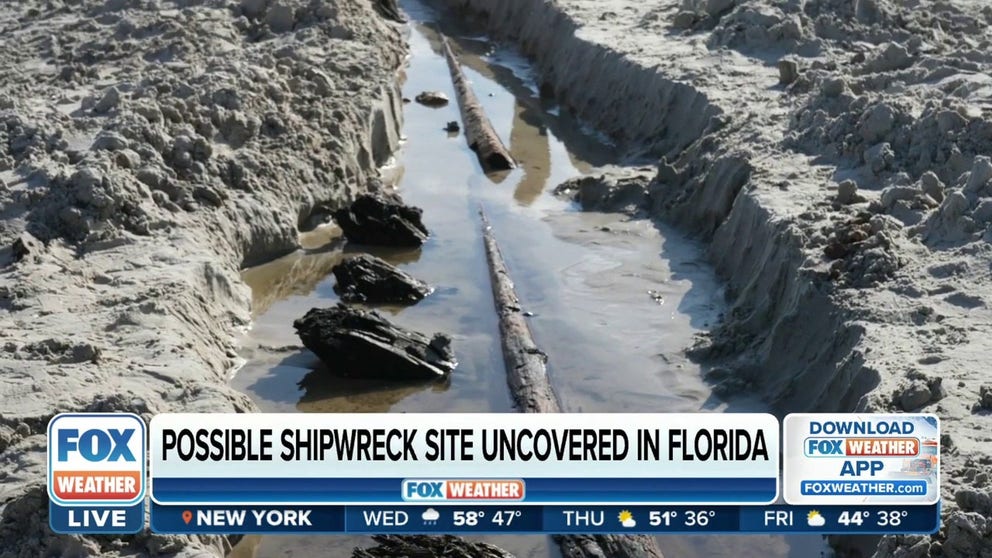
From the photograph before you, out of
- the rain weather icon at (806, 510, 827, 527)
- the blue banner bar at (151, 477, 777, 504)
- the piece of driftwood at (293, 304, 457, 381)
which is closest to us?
the blue banner bar at (151, 477, 777, 504)

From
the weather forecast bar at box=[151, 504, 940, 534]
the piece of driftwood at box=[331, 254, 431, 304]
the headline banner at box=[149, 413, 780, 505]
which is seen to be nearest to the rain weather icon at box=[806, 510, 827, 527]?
the weather forecast bar at box=[151, 504, 940, 534]

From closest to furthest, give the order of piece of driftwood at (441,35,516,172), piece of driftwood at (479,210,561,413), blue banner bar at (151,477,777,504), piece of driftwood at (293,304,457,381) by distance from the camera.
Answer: blue banner bar at (151,477,777,504) → piece of driftwood at (479,210,561,413) → piece of driftwood at (293,304,457,381) → piece of driftwood at (441,35,516,172)

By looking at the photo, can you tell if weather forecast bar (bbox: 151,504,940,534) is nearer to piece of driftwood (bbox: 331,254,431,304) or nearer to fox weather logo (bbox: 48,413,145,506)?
fox weather logo (bbox: 48,413,145,506)

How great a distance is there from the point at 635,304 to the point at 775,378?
212 centimetres

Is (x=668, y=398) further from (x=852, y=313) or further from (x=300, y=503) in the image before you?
(x=300, y=503)

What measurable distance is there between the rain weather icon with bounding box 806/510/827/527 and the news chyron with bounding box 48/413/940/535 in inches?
0.4

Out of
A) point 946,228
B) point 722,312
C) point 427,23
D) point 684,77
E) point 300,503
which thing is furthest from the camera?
point 427,23

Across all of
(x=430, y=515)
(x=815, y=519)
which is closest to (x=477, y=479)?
(x=430, y=515)

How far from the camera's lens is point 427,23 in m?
25.3

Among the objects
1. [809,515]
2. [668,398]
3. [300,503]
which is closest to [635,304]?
[668,398]

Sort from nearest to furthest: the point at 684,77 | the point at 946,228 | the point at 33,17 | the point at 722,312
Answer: the point at 946,228, the point at 722,312, the point at 684,77, the point at 33,17

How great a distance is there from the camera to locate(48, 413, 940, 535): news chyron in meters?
6.75

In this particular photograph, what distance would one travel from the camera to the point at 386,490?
6738 millimetres

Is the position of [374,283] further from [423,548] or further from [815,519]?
[815,519]
